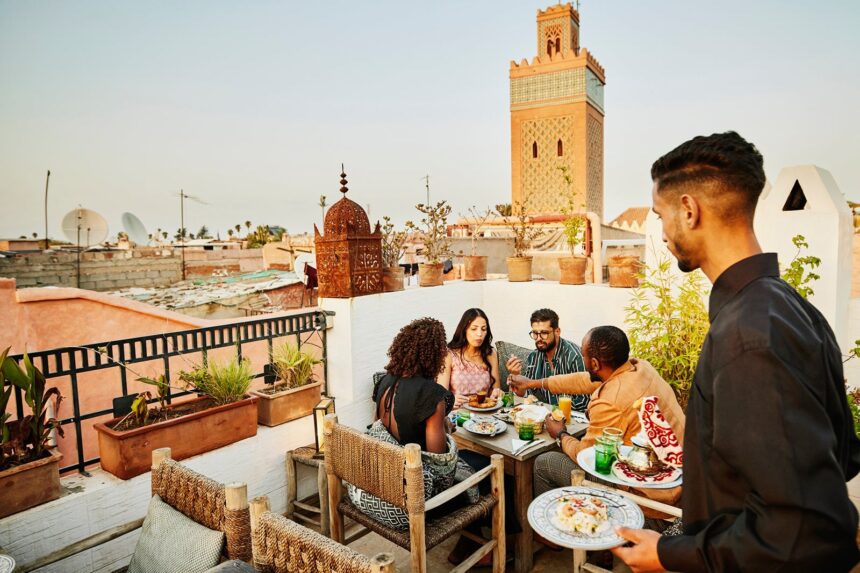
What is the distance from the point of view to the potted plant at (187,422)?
2648 mm

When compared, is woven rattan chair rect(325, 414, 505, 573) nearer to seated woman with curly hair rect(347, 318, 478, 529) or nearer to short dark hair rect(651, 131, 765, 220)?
seated woman with curly hair rect(347, 318, 478, 529)

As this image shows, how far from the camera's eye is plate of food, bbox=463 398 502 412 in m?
3.39

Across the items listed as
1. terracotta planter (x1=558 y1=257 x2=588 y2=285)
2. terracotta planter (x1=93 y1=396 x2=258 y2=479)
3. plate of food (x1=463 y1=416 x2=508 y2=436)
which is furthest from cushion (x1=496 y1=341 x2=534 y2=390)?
terracotta planter (x1=93 y1=396 x2=258 y2=479)

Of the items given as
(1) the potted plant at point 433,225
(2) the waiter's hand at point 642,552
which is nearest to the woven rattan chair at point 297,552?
(2) the waiter's hand at point 642,552

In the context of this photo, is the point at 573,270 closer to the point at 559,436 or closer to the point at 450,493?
the point at 559,436

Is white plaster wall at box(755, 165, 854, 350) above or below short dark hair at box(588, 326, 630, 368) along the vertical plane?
above

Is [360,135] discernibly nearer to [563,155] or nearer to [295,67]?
[295,67]

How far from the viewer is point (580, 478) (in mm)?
2129

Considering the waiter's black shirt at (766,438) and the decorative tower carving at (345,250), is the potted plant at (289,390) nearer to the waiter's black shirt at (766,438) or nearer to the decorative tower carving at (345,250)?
the decorative tower carving at (345,250)

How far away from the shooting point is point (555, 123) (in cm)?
2486

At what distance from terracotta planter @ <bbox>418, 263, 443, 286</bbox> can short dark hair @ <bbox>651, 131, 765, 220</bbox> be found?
4.09 m

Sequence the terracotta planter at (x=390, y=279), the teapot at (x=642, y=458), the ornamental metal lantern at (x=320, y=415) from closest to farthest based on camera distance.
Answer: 1. the teapot at (x=642, y=458)
2. the ornamental metal lantern at (x=320, y=415)
3. the terracotta planter at (x=390, y=279)

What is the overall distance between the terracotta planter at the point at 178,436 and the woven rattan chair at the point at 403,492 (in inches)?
37.6

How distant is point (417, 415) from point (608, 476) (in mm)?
976
